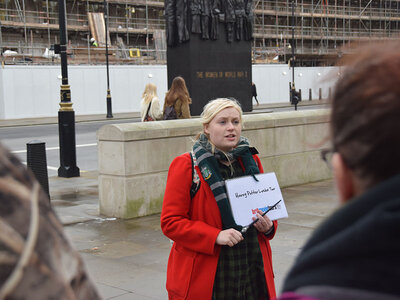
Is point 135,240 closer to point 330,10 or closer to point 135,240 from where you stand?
point 135,240

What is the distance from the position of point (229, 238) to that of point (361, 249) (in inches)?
97.1

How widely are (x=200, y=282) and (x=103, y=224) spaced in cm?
513

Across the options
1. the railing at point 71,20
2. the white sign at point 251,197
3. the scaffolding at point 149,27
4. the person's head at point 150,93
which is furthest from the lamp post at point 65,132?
the railing at point 71,20

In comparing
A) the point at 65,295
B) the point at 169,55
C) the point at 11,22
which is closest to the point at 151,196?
the point at 65,295

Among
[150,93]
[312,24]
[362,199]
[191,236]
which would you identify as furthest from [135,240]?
[312,24]

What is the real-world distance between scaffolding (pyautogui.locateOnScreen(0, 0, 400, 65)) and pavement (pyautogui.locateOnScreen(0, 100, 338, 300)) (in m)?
24.9

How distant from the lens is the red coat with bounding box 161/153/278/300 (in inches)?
136

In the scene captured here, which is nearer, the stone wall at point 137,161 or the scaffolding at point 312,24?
the stone wall at point 137,161

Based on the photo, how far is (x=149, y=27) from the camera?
55938 millimetres

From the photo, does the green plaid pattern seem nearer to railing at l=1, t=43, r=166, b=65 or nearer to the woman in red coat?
the woman in red coat

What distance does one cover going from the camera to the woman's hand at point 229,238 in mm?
3436

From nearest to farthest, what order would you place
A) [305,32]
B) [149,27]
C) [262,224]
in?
[262,224] < [149,27] < [305,32]

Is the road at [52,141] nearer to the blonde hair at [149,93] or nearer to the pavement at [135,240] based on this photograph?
the blonde hair at [149,93]

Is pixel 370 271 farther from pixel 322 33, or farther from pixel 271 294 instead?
pixel 322 33
